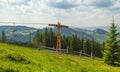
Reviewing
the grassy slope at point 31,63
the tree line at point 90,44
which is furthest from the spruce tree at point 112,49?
the grassy slope at point 31,63

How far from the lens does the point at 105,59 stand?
52250 millimetres

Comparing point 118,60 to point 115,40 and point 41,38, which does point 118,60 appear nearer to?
point 115,40

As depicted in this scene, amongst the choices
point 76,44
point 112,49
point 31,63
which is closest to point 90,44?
point 76,44

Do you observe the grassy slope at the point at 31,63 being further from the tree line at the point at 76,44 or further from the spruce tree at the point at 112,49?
the tree line at the point at 76,44

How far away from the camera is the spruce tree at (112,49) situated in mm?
51375

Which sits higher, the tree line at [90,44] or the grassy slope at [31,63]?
the grassy slope at [31,63]

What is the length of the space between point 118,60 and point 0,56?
34971 mm

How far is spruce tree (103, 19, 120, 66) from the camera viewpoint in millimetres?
51375

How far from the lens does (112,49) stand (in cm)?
5225

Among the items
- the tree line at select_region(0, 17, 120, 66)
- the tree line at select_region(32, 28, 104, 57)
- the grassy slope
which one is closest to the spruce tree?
the tree line at select_region(0, 17, 120, 66)

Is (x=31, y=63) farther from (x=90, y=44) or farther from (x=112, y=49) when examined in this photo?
(x=90, y=44)

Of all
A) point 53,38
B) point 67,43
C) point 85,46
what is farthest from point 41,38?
point 85,46

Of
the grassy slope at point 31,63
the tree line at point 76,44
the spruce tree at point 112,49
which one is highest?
the grassy slope at point 31,63

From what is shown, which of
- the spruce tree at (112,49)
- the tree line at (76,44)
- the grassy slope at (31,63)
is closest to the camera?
the grassy slope at (31,63)
